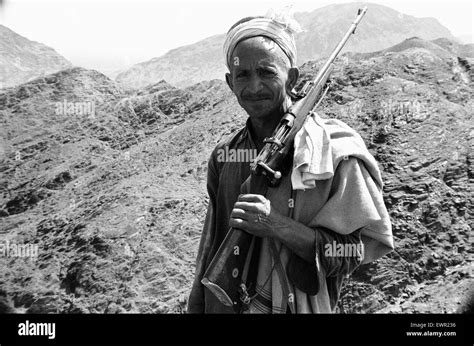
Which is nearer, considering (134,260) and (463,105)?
(134,260)

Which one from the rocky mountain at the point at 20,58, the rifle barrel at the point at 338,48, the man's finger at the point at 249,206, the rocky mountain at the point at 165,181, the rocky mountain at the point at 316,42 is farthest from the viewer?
the rocky mountain at the point at 316,42

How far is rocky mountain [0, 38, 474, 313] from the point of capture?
7.83m

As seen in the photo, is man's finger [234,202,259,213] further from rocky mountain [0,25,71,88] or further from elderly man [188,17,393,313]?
rocky mountain [0,25,71,88]

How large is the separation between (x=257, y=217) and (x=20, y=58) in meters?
16.4

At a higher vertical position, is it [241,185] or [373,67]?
[373,67]

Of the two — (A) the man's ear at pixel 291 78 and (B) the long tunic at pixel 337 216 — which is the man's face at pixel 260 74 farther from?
(B) the long tunic at pixel 337 216

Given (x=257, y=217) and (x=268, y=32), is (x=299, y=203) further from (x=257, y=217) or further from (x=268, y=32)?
(x=268, y=32)

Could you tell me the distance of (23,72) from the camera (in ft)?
57.0

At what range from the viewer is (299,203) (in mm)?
2420

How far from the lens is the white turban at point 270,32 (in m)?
2.47

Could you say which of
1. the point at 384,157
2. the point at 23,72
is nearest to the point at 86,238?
the point at 384,157

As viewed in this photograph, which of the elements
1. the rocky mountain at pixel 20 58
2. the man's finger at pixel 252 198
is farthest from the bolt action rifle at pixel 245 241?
the rocky mountain at pixel 20 58

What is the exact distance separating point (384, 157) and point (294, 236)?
22.9ft
